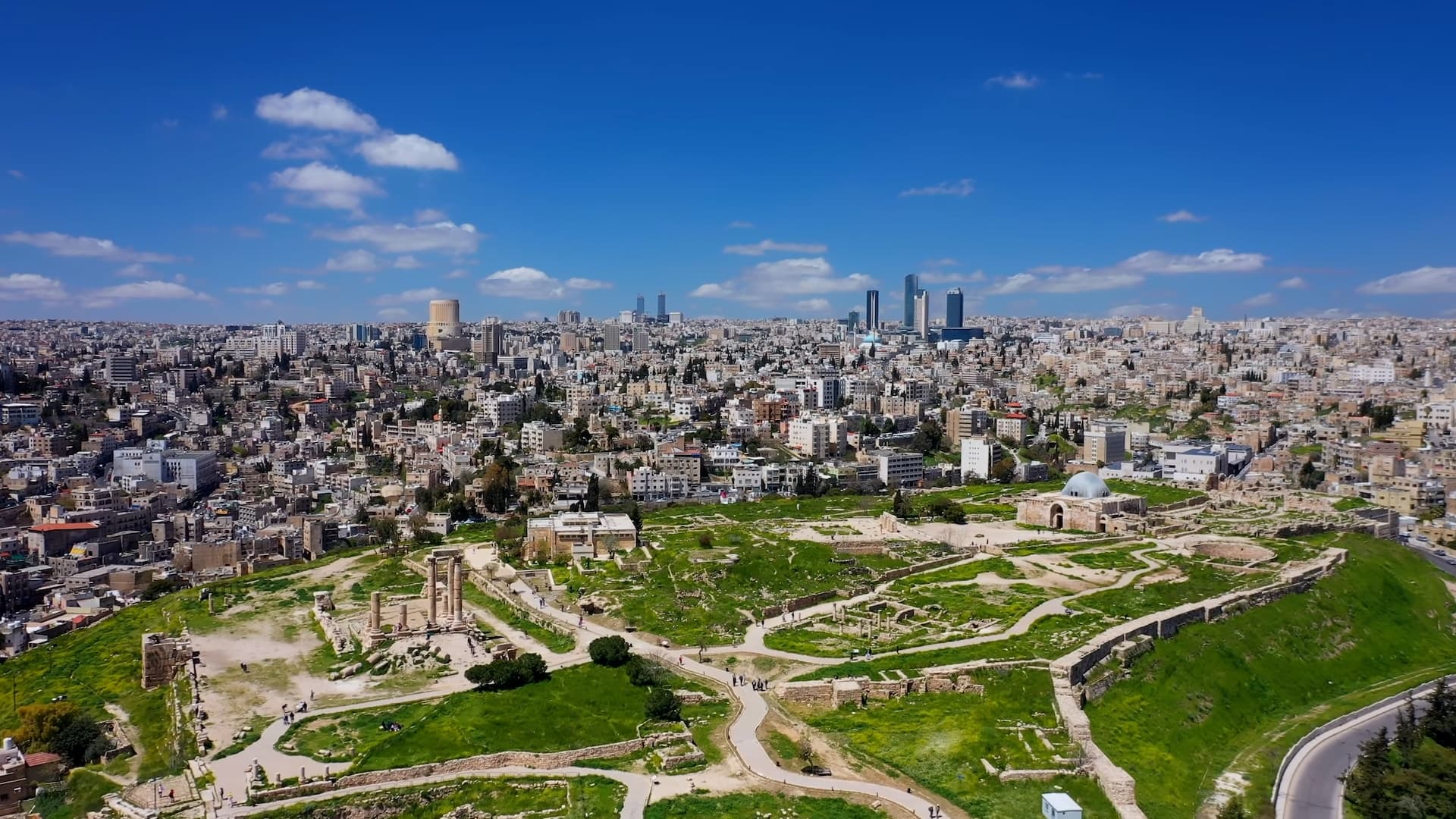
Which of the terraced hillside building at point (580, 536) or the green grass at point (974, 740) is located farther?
the terraced hillside building at point (580, 536)

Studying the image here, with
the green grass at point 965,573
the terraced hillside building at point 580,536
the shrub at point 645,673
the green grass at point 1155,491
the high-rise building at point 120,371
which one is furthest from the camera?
the high-rise building at point 120,371

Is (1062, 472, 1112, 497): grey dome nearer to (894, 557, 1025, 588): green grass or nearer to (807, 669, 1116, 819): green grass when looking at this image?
(894, 557, 1025, 588): green grass

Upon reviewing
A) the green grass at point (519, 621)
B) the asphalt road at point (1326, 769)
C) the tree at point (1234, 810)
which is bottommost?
the asphalt road at point (1326, 769)

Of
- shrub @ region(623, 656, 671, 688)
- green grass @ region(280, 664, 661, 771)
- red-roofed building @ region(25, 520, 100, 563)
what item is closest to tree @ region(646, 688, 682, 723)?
green grass @ region(280, 664, 661, 771)

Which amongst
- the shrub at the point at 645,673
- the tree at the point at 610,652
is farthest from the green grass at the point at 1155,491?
the tree at the point at 610,652

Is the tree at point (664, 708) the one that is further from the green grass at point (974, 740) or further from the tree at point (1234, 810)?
the tree at point (1234, 810)

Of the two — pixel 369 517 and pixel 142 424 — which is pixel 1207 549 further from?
pixel 142 424
